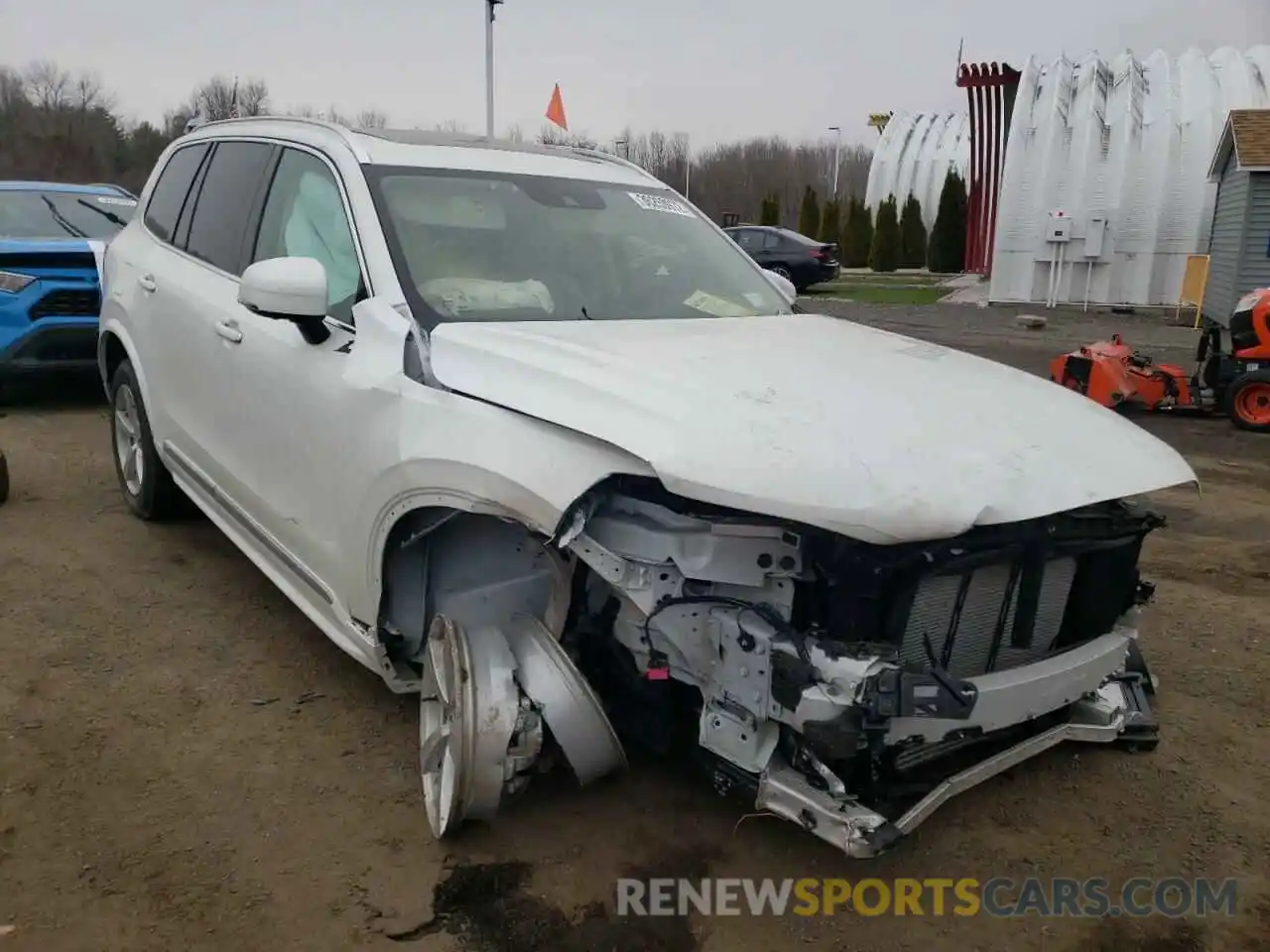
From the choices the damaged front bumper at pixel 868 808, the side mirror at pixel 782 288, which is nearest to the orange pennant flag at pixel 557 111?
the side mirror at pixel 782 288

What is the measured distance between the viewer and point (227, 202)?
4230 millimetres

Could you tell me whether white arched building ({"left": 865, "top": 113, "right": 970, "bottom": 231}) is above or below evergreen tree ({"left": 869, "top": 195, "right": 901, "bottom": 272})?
above

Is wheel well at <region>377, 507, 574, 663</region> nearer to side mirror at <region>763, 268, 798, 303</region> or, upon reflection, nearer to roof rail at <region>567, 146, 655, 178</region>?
side mirror at <region>763, 268, 798, 303</region>

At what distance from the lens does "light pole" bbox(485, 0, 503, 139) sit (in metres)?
10.2

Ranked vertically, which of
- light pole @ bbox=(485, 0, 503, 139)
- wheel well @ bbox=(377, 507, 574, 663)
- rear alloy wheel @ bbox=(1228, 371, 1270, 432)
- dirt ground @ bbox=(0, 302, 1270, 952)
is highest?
light pole @ bbox=(485, 0, 503, 139)

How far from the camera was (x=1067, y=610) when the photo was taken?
2852 millimetres

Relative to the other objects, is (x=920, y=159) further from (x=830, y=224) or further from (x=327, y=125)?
(x=327, y=125)

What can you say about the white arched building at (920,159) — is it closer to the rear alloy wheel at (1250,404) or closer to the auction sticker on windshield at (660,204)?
the rear alloy wheel at (1250,404)

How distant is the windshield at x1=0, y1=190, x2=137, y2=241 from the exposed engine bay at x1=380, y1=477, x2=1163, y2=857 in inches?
272

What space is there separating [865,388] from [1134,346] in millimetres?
14820

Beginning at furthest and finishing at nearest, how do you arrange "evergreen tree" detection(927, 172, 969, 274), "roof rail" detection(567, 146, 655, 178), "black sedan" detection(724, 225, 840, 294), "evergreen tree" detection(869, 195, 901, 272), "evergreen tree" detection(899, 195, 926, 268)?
"evergreen tree" detection(899, 195, 926, 268) → "evergreen tree" detection(869, 195, 901, 272) → "evergreen tree" detection(927, 172, 969, 274) → "black sedan" detection(724, 225, 840, 294) → "roof rail" detection(567, 146, 655, 178)

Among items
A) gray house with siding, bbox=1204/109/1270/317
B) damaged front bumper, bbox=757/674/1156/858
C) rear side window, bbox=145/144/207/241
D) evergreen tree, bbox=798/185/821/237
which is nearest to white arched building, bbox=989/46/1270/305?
gray house with siding, bbox=1204/109/1270/317

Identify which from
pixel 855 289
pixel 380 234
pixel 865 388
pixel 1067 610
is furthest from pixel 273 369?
pixel 855 289

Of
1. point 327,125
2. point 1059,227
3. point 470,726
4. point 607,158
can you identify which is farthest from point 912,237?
point 470,726
